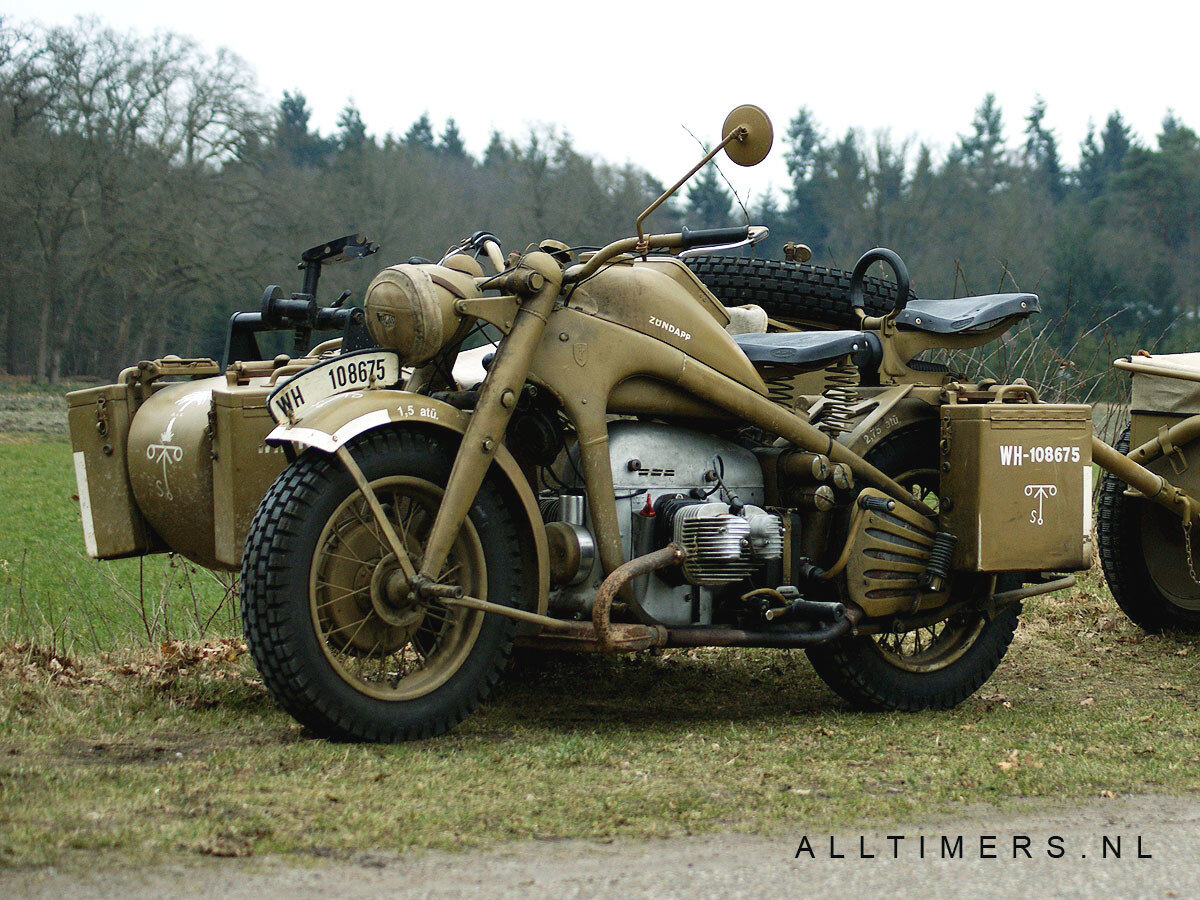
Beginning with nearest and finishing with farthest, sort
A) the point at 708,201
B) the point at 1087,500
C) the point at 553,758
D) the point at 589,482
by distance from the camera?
the point at 553,758 < the point at 589,482 < the point at 1087,500 < the point at 708,201

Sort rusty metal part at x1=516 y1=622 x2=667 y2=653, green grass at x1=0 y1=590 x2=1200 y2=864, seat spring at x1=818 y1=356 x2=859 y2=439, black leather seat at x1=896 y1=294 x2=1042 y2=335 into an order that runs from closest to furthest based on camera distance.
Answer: green grass at x1=0 y1=590 x2=1200 y2=864 → rusty metal part at x1=516 y1=622 x2=667 y2=653 → seat spring at x1=818 y1=356 x2=859 y2=439 → black leather seat at x1=896 y1=294 x2=1042 y2=335

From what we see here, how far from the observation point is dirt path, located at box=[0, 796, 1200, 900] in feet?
10.1

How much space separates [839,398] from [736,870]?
8.80 ft

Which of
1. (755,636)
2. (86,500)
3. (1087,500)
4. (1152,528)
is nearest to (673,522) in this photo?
(755,636)

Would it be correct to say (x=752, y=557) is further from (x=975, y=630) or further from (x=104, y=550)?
(x=104, y=550)

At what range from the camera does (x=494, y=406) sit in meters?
4.64

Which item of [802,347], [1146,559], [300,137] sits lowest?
[1146,559]

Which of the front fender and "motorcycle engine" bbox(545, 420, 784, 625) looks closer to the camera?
the front fender

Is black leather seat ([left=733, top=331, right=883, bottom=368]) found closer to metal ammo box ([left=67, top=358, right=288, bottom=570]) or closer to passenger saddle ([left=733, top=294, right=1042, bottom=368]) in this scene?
passenger saddle ([left=733, top=294, right=1042, bottom=368])

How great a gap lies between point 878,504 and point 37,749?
289cm

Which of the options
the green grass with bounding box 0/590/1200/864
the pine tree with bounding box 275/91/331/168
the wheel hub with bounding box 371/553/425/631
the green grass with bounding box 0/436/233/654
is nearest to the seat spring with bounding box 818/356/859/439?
the green grass with bounding box 0/590/1200/864

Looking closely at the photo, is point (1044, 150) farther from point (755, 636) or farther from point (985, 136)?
point (755, 636)

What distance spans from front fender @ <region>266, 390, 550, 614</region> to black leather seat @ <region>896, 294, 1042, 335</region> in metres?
1.90

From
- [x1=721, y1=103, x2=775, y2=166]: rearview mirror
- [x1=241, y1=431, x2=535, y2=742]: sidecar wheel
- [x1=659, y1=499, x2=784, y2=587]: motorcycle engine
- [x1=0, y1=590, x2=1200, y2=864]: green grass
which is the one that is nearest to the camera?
[x1=0, y1=590, x2=1200, y2=864]: green grass
